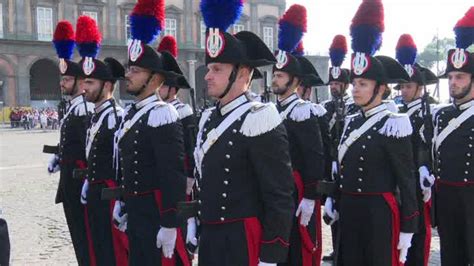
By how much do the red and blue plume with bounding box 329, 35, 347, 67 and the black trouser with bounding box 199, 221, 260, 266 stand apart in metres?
5.38

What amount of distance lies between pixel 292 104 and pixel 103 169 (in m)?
1.91

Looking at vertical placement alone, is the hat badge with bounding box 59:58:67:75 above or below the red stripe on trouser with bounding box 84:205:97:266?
above

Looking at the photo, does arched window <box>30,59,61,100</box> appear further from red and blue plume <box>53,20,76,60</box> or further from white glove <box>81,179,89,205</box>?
white glove <box>81,179,89,205</box>

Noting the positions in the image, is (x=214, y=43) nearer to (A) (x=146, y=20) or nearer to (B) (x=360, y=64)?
(A) (x=146, y=20)

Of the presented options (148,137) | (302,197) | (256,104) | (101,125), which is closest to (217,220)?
(256,104)

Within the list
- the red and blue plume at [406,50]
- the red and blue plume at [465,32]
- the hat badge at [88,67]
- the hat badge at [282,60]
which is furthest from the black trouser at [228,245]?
the red and blue plume at [406,50]

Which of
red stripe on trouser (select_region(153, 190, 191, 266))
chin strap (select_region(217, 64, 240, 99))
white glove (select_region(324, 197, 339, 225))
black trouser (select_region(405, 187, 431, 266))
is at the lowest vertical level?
black trouser (select_region(405, 187, 431, 266))

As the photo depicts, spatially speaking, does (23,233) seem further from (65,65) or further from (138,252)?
(138,252)

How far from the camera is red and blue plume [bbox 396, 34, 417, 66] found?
7.41 m

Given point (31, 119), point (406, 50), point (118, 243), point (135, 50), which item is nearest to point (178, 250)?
point (118, 243)

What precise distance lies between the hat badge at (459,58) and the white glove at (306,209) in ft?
6.55

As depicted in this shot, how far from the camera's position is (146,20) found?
5125 millimetres

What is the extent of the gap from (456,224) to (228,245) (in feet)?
9.88

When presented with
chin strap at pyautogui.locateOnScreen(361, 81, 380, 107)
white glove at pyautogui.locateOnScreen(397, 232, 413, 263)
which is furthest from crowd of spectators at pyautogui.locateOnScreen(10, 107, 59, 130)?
white glove at pyautogui.locateOnScreen(397, 232, 413, 263)
